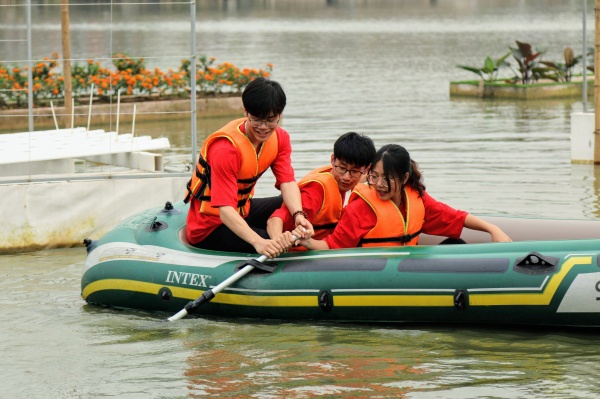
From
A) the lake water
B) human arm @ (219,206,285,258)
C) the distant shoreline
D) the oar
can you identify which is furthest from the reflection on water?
the oar

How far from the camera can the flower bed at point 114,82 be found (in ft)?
56.1

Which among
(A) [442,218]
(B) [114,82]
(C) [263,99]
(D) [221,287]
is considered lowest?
(D) [221,287]

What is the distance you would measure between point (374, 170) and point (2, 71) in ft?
36.4

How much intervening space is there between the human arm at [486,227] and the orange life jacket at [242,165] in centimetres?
126

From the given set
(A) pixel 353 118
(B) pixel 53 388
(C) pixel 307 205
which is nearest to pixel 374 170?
(C) pixel 307 205

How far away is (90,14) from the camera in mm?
20781

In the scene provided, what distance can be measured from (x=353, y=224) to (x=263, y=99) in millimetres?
930

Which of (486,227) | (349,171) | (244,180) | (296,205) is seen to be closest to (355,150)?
(349,171)

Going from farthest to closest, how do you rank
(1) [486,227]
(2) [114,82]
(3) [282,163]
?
(2) [114,82] < (3) [282,163] < (1) [486,227]

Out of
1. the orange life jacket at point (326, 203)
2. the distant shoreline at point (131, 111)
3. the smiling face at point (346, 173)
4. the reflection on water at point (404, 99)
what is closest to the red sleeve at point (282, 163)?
the orange life jacket at point (326, 203)

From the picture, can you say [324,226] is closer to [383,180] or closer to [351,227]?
[351,227]

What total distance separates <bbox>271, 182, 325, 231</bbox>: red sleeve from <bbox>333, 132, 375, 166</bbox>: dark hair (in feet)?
1.04

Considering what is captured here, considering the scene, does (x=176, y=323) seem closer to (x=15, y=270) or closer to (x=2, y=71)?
(x=15, y=270)

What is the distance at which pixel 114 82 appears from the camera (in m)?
17.7
